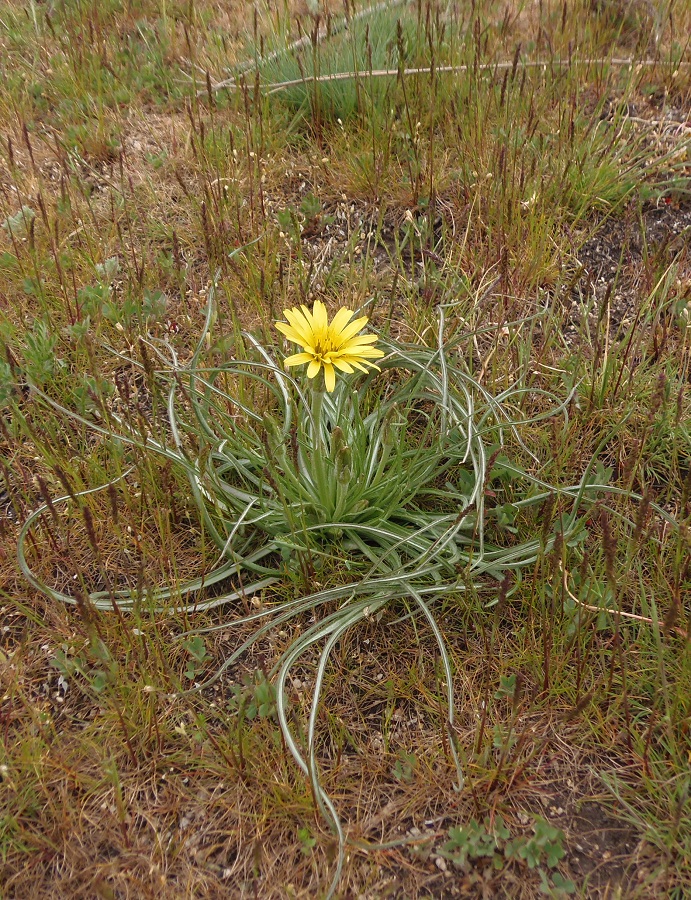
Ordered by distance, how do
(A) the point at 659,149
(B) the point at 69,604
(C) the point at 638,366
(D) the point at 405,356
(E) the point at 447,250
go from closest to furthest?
(B) the point at 69,604 < (D) the point at 405,356 < (C) the point at 638,366 < (E) the point at 447,250 < (A) the point at 659,149

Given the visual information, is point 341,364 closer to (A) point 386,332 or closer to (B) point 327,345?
(B) point 327,345

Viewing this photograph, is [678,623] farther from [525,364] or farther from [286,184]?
[286,184]

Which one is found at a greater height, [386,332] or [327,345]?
[327,345]

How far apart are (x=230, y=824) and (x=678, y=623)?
1.14 m

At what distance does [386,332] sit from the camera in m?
2.14

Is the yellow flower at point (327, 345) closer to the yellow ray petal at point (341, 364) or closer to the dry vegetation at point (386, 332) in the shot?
the yellow ray petal at point (341, 364)

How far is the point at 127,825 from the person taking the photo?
4.83ft

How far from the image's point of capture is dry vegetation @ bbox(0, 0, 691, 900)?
1.45 m

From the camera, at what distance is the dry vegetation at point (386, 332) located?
57.0 inches

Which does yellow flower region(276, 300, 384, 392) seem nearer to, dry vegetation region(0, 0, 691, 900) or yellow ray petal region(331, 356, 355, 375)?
yellow ray petal region(331, 356, 355, 375)

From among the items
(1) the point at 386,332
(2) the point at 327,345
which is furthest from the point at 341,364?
(1) the point at 386,332

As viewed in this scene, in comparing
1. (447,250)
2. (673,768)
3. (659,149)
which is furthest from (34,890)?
(659,149)

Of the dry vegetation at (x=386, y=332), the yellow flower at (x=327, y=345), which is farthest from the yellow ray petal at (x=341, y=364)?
the dry vegetation at (x=386, y=332)

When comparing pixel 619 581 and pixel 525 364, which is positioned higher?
pixel 525 364
